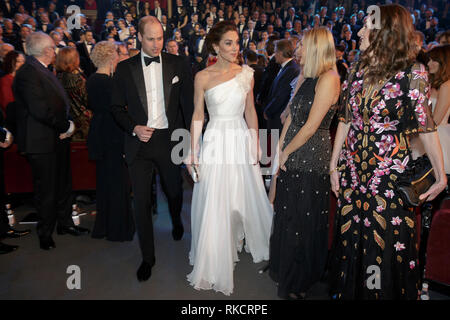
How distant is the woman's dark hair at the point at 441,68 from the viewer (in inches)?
132

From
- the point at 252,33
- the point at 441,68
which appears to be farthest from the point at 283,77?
the point at 252,33

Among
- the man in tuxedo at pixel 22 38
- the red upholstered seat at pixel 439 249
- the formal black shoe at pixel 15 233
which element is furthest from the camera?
the man in tuxedo at pixel 22 38

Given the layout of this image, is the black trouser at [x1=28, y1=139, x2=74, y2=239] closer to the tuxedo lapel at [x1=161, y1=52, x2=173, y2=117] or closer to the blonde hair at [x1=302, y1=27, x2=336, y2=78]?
the tuxedo lapel at [x1=161, y1=52, x2=173, y2=117]

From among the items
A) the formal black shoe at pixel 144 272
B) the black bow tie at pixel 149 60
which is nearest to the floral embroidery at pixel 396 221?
the formal black shoe at pixel 144 272

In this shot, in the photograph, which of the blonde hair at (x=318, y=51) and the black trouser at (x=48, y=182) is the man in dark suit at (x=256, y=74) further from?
the blonde hair at (x=318, y=51)

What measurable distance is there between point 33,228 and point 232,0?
1225 centimetres

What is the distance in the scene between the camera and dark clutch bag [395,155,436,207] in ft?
6.85

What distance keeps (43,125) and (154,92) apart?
1344 mm

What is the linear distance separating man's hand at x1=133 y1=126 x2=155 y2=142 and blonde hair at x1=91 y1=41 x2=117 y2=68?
124 cm

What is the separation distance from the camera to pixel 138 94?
3.09 metres

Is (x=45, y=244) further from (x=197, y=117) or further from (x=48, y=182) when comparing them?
(x=197, y=117)

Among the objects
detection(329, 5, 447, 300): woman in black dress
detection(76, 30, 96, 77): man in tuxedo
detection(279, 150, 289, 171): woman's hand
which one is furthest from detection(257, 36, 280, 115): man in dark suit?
detection(76, 30, 96, 77): man in tuxedo

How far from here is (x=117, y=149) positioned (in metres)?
3.95
